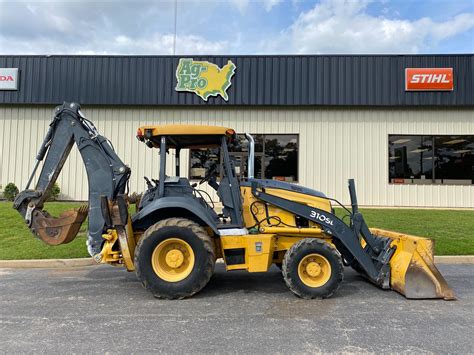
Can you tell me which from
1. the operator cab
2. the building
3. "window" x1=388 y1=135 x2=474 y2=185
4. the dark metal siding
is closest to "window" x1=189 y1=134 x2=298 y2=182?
the building

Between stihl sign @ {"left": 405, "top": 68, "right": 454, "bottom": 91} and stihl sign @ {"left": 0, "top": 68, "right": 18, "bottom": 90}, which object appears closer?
stihl sign @ {"left": 405, "top": 68, "right": 454, "bottom": 91}

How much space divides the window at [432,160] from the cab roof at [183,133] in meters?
11.7

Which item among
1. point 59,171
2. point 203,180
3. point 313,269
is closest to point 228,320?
point 313,269

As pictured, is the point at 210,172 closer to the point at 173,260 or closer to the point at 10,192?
the point at 173,260

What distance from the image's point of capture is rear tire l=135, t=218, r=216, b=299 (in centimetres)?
501

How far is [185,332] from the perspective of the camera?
3.96 m

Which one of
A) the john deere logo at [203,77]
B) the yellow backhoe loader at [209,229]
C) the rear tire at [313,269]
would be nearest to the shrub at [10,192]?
the john deere logo at [203,77]

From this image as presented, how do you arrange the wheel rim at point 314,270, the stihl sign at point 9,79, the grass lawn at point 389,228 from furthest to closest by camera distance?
1. the stihl sign at point 9,79
2. the grass lawn at point 389,228
3. the wheel rim at point 314,270

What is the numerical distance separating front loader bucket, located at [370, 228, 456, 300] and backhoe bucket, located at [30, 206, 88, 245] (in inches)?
188

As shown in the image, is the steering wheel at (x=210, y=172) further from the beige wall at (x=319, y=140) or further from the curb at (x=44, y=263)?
the beige wall at (x=319, y=140)

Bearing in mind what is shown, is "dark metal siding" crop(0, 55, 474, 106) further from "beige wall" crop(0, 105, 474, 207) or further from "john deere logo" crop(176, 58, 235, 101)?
"beige wall" crop(0, 105, 474, 207)

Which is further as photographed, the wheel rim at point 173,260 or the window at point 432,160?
the window at point 432,160

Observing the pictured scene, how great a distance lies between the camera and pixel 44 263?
7352 millimetres

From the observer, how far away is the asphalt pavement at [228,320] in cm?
364
